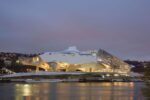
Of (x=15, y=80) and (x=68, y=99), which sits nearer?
(x=68, y=99)

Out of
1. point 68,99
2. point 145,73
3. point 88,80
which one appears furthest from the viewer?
point 88,80

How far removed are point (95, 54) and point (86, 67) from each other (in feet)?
24.2

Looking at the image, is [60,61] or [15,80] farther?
[60,61]

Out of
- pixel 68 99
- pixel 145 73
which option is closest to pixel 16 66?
pixel 68 99

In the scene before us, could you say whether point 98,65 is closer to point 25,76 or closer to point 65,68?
point 65,68

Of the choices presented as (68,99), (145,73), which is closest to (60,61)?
(68,99)

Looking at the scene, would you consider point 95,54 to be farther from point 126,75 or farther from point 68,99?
point 68,99

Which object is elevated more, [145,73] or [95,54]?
[95,54]

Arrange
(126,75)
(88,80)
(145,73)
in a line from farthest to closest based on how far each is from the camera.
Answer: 1. (126,75)
2. (88,80)
3. (145,73)

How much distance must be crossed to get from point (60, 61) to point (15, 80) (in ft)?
71.3

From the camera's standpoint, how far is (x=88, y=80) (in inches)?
5546

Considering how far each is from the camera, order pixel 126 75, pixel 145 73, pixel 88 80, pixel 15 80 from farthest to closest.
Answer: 1. pixel 126 75
2. pixel 88 80
3. pixel 15 80
4. pixel 145 73


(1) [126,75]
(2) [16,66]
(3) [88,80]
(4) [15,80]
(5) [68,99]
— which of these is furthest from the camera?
(2) [16,66]

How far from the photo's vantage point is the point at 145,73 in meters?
15.4
